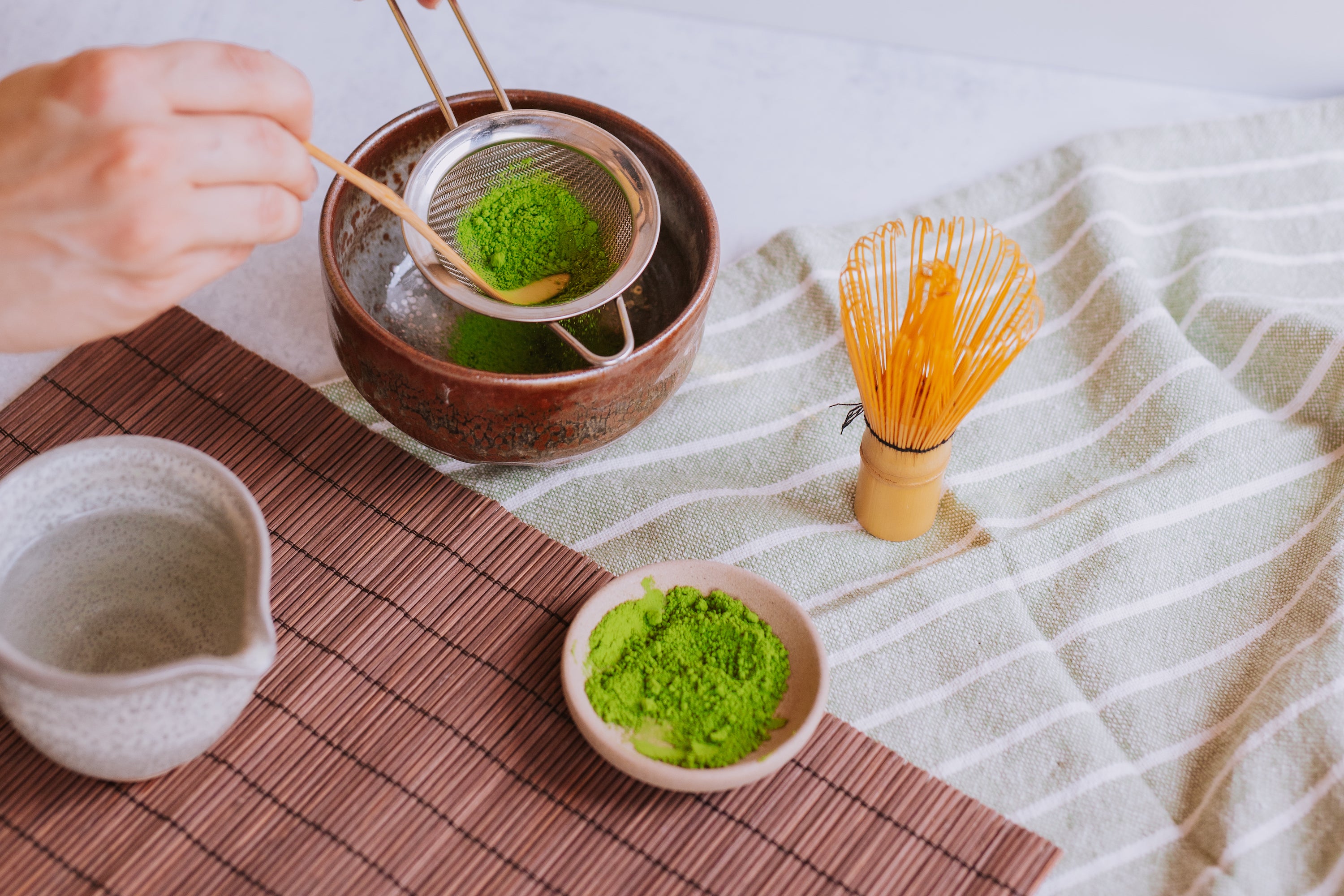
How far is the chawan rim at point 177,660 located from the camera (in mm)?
510

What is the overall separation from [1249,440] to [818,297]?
35 cm

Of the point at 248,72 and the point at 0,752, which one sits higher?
the point at 248,72

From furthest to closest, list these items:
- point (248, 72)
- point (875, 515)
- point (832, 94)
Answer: point (832, 94) → point (875, 515) → point (248, 72)

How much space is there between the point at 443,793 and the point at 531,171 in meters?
0.45

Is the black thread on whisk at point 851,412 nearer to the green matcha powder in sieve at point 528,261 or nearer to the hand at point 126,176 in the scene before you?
the green matcha powder in sieve at point 528,261

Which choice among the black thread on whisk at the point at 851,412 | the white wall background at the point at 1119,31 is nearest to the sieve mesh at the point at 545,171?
the black thread on whisk at the point at 851,412

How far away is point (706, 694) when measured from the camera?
65cm

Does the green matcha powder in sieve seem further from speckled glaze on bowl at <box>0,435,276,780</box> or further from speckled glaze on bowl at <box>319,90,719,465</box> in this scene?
speckled glaze on bowl at <box>0,435,276,780</box>

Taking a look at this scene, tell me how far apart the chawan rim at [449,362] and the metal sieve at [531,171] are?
0.10 feet

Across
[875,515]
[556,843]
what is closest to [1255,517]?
[875,515]

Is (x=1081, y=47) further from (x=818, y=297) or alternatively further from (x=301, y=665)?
(x=301, y=665)

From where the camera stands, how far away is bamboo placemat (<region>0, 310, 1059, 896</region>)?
598 mm

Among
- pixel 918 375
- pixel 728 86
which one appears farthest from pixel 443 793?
pixel 728 86

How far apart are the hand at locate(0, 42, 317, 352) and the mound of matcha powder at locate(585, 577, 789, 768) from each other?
12.3 inches
